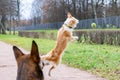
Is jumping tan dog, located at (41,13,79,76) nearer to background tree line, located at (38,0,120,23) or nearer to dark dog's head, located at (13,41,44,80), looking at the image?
dark dog's head, located at (13,41,44,80)

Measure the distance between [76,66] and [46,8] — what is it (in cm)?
4974

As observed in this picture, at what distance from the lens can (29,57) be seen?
2453 millimetres

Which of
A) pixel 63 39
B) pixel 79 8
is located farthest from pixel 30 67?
pixel 79 8

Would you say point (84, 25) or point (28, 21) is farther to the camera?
point (28, 21)

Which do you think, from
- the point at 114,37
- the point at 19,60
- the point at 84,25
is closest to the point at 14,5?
the point at 84,25

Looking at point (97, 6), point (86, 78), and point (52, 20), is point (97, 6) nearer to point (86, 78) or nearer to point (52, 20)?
point (52, 20)

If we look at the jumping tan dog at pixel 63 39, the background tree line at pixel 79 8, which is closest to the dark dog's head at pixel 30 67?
the jumping tan dog at pixel 63 39

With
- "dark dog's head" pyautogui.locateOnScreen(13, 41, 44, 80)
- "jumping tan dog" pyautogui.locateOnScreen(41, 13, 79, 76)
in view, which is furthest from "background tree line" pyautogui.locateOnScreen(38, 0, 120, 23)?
"dark dog's head" pyautogui.locateOnScreen(13, 41, 44, 80)

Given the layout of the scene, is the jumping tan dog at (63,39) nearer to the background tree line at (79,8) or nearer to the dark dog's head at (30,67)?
the dark dog's head at (30,67)

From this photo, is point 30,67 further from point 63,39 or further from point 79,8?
point 79,8

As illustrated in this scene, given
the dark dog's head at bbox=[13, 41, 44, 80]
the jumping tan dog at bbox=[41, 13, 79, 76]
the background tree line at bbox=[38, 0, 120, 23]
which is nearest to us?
the dark dog's head at bbox=[13, 41, 44, 80]

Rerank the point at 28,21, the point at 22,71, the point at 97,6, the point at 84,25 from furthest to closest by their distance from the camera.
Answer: the point at 28,21 < the point at 97,6 < the point at 84,25 < the point at 22,71

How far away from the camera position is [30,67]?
2.38 m

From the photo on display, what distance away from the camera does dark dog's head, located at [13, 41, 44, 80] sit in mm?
2330
